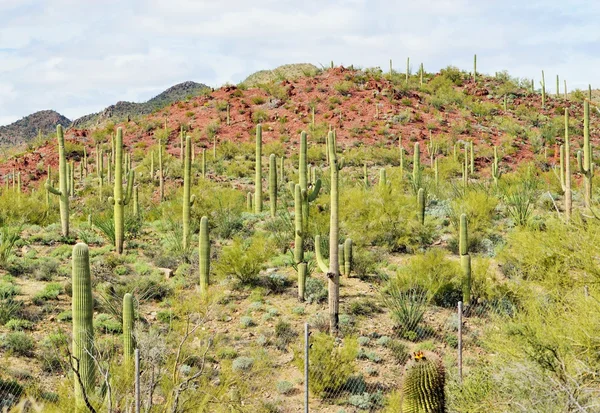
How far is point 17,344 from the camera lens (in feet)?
36.1

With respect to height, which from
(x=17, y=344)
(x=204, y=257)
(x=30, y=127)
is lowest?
(x=17, y=344)

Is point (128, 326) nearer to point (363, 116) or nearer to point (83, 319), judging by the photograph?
point (83, 319)

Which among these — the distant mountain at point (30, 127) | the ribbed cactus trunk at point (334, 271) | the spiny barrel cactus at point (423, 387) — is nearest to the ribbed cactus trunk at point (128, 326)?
the ribbed cactus trunk at point (334, 271)

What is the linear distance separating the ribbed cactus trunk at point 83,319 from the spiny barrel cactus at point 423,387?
450 cm

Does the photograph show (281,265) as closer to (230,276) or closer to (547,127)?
(230,276)

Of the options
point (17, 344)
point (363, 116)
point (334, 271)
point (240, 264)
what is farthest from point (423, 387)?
point (363, 116)

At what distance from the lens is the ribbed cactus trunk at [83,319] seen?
359 inches

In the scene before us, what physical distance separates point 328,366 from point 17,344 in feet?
18.0

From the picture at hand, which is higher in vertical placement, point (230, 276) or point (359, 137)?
point (359, 137)

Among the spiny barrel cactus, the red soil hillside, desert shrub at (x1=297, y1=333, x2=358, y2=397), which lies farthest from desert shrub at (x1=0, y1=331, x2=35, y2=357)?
the red soil hillside

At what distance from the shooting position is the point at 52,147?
A: 44562mm

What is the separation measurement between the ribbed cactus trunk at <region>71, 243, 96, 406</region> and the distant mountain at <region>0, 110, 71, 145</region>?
77206 mm

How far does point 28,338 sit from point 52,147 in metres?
36.3

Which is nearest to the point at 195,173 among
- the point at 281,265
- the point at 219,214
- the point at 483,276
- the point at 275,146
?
the point at 275,146
